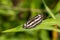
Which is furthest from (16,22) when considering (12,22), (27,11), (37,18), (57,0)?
(37,18)

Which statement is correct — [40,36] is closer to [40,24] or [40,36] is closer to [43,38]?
[43,38]

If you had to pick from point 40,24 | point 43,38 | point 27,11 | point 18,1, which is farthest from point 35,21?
point 18,1

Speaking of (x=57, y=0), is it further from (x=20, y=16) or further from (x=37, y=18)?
(x=37, y=18)

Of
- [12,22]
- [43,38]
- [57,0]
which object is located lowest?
[43,38]

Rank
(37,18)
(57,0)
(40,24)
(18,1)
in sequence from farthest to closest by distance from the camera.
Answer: (18,1)
(57,0)
(37,18)
(40,24)

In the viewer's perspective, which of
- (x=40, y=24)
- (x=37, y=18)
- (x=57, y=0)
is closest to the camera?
(x=40, y=24)

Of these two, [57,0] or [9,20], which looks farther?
[9,20]

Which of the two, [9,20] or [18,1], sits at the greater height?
[18,1]

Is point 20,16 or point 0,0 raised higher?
point 0,0

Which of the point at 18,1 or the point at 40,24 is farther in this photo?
the point at 18,1
